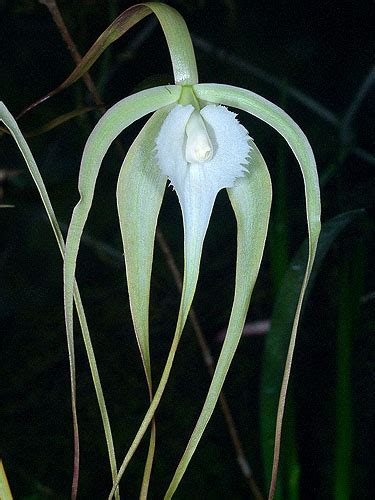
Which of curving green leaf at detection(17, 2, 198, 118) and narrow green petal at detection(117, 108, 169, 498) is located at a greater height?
curving green leaf at detection(17, 2, 198, 118)

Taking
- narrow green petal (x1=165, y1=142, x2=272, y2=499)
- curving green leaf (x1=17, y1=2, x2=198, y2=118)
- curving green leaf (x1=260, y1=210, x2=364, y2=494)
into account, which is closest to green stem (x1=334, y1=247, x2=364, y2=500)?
curving green leaf (x1=260, y1=210, x2=364, y2=494)

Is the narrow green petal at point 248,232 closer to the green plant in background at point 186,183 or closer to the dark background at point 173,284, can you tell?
the green plant in background at point 186,183

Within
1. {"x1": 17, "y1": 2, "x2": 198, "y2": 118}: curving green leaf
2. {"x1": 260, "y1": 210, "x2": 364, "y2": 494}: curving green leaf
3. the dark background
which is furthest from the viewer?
the dark background

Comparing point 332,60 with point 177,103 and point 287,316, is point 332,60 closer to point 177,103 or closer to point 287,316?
point 287,316

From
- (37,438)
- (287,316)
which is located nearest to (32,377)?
(37,438)

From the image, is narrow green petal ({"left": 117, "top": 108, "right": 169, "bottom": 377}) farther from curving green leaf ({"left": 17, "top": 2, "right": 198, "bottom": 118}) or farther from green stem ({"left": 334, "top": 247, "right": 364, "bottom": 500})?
green stem ({"left": 334, "top": 247, "right": 364, "bottom": 500})

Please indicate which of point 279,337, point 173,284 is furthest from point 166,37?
point 173,284

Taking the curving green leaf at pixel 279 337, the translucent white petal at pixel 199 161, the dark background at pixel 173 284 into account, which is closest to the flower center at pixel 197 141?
the translucent white petal at pixel 199 161
